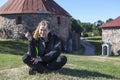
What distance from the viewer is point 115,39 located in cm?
3397

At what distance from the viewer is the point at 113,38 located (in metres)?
34.1

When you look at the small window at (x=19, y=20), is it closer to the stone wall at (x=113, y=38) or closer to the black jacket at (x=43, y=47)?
the stone wall at (x=113, y=38)

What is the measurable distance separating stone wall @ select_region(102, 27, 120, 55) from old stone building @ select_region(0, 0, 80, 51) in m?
4.21

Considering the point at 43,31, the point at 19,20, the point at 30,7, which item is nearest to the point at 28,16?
the point at 30,7

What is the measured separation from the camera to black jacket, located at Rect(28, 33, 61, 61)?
910 cm

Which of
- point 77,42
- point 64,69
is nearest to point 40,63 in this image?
point 64,69

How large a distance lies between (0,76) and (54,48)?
5.24 feet

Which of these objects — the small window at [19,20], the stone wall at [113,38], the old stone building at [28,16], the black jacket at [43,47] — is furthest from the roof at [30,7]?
the black jacket at [43,47]

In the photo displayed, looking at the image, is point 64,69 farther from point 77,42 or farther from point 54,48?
point 77,42

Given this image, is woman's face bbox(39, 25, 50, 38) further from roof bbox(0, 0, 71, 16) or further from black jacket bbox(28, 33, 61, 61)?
roof bbox(0, 0, 71, 16)

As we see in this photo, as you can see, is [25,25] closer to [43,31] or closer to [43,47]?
[43,47]

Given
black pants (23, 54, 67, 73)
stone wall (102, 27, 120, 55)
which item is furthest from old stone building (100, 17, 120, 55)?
black pants (23, 54, 67, 73)

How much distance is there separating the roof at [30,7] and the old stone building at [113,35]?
4598 millimetres

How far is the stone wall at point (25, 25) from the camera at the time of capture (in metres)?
33.7
